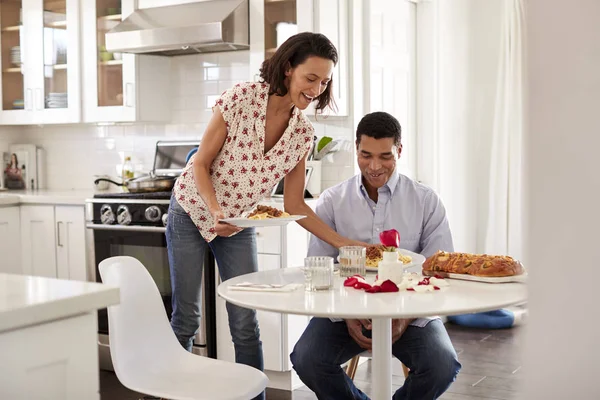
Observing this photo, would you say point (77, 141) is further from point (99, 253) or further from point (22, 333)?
point (22, 333)

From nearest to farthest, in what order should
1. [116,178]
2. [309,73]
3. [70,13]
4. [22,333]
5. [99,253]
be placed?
[22,333] → [309,73] → [99,253] → [70,13] → [116,178]

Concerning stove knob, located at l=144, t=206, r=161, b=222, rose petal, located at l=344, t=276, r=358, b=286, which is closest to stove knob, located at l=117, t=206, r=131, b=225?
stove knob, located at l=144, t=206, r=161, b=222

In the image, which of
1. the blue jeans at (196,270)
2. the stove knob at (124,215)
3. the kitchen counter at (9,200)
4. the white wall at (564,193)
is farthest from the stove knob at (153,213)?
the white wall at (564,193)

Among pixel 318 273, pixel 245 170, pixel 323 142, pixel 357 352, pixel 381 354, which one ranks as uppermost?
pixel 323 142

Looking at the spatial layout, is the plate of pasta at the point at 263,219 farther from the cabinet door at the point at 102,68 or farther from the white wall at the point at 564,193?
the cabinet door at the point at 102,68

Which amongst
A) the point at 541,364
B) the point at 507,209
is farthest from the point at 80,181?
the point at 541,364

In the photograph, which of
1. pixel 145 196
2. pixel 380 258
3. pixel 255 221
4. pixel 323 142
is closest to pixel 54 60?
pixel 145 196

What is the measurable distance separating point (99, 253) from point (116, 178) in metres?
0.87

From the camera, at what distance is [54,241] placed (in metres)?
4.31

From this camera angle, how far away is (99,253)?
4141mm

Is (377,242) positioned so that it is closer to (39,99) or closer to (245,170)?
(245,170)

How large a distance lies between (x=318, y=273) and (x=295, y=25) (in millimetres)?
2156

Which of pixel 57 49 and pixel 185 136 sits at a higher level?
pixel 57 49

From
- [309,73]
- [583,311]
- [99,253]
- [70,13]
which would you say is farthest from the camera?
[70,13]
